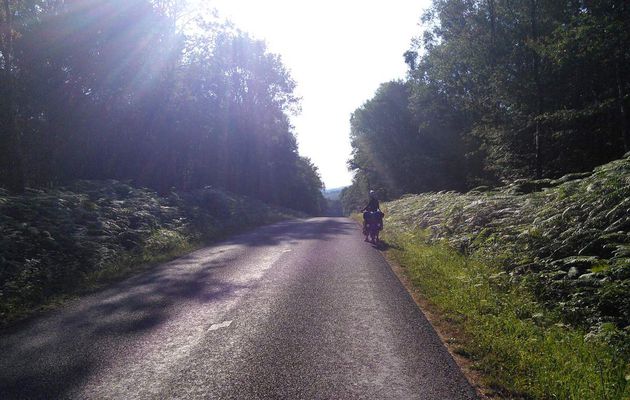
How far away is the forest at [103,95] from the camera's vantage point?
1845 centimetres

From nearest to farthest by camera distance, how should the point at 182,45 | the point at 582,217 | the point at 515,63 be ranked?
1. the point at 582,217
2. the point at 515,63
3. the point at 182,45

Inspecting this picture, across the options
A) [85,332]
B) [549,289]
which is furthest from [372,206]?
[85,332]

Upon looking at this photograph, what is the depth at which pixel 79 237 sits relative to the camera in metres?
11.1

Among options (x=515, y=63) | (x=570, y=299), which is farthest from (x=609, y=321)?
(x=515, y=63)

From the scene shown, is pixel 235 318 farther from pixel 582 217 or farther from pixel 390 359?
pixel 582 217

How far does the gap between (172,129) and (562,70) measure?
2202 cm

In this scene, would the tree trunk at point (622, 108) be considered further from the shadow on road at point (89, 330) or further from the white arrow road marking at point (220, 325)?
the white arrow road marking at point (220, 325)

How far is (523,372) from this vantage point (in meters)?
4.20

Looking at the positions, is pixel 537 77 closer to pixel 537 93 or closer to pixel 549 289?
pixel 537 93

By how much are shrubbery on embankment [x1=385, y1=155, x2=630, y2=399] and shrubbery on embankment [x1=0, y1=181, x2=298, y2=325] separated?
22.7 feet

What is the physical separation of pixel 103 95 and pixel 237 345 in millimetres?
20962

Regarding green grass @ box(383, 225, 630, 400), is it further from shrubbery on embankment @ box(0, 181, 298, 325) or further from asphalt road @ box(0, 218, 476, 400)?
shrubbery on embankment @ box(0, 181, 298, 325)

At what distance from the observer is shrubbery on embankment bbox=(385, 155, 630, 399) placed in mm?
→ 4148

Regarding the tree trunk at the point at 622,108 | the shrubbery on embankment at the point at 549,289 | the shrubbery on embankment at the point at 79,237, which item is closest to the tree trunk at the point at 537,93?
the tree trunk at the point at 622,108
